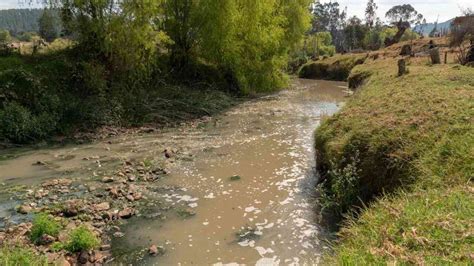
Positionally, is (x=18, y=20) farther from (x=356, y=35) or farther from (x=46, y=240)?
(x=46, y=240)

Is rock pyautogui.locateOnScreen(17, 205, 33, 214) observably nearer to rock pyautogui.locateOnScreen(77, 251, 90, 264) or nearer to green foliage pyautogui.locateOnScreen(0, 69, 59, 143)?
rock pyautogui.locateOnScreen(77, 251, 90, 264)

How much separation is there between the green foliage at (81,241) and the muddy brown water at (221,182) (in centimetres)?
44

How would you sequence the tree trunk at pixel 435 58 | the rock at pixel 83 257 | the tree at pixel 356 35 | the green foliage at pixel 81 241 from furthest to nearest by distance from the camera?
1. the tree at pixel 356 35
2. the tree trunk at pixel 435 58
3. the green foliage at pixel 81 241
4. the rock at pixel 83 257

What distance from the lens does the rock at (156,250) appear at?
6294mm

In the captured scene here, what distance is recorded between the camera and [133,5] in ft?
53.6

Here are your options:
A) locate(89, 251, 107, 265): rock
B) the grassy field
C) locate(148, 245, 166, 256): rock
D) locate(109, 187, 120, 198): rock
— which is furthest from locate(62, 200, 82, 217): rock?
the grassy field

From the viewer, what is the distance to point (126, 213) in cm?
771

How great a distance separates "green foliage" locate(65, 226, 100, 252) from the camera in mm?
6137

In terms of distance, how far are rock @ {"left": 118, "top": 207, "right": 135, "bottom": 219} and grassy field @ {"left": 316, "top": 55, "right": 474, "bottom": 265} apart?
3872 millimetres

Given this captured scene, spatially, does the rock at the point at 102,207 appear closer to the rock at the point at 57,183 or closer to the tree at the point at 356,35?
the rock at the point at 57,183

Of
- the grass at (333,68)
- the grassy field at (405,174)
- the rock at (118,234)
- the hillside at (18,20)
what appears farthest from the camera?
the hillside at (18,20)

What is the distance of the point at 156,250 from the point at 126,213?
1.64 metres

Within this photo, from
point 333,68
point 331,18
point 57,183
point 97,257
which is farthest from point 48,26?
point 331,18

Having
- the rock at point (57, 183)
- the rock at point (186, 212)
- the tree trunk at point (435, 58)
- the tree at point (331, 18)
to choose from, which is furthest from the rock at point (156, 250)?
the tree at point (331, 18)
